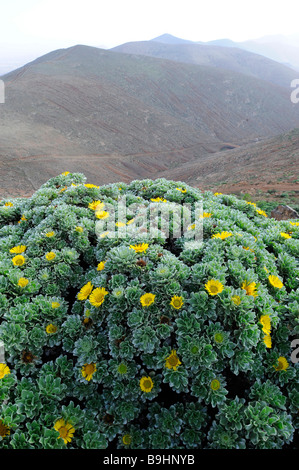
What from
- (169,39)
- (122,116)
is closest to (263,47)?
(169,39)

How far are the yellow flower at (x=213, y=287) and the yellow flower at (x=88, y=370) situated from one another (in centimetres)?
97

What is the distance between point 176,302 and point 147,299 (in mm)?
208

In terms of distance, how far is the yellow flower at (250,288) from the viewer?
215 centimetres

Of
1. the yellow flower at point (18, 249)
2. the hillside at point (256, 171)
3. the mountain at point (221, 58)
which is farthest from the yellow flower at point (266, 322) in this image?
the mountain at point (221, 58)

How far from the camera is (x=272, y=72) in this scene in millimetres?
79188

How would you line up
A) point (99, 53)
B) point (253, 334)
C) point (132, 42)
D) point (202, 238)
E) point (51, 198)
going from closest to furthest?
1. point (253, 334)
2. point (202, 238)
3. point (51, 198)
4. point (99, 53)
5. point (132, 42)

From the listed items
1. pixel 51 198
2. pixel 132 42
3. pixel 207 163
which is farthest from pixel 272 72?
pixel 51 198

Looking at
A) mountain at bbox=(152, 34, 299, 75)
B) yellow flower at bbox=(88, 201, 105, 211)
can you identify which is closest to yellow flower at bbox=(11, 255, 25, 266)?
yellow flower at bbox=(88, 201, 105, 211)

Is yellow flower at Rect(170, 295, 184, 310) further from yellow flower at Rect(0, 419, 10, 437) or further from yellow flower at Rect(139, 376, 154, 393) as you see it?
yellow flower at Rect(0, 419, 10, 437)

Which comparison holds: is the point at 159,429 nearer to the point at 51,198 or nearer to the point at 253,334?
the point at 253,334

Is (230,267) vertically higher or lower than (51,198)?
lower

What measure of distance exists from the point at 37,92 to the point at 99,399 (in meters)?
38.5
